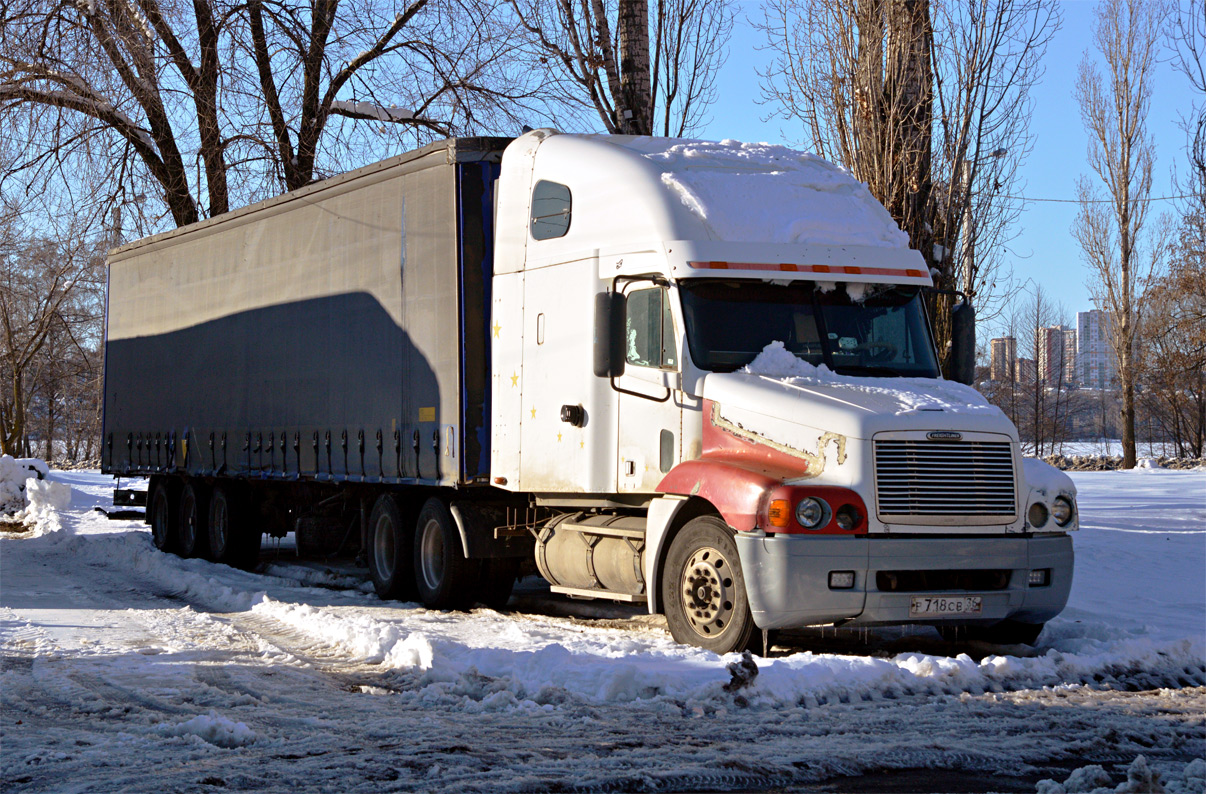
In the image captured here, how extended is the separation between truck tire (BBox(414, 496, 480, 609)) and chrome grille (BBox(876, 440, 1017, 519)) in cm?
477

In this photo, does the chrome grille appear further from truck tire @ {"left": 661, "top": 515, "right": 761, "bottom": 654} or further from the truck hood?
truck tire @ {"left": 661, "top": 515, "right": 761, "bottom": 654}

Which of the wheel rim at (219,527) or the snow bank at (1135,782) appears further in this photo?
the wheel rim at (219,527)

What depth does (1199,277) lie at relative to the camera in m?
39.4

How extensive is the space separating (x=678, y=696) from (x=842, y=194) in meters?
4.68

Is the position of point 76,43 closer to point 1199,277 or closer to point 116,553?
point 116,553

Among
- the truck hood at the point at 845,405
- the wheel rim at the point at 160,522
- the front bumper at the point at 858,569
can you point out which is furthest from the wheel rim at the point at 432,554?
the wheel rim at the point at 160,522

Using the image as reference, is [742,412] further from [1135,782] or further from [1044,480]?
[1135,782]

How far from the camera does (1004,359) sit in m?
65.6

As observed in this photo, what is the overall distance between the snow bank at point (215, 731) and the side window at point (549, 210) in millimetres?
5381

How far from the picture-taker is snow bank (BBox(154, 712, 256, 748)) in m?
6.31

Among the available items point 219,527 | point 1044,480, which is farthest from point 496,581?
point 219,527

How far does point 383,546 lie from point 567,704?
21.1 feet

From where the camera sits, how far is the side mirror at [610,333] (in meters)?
9.48

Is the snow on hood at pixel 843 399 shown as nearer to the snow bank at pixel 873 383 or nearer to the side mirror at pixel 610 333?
the snow bank at pixel 873 383
